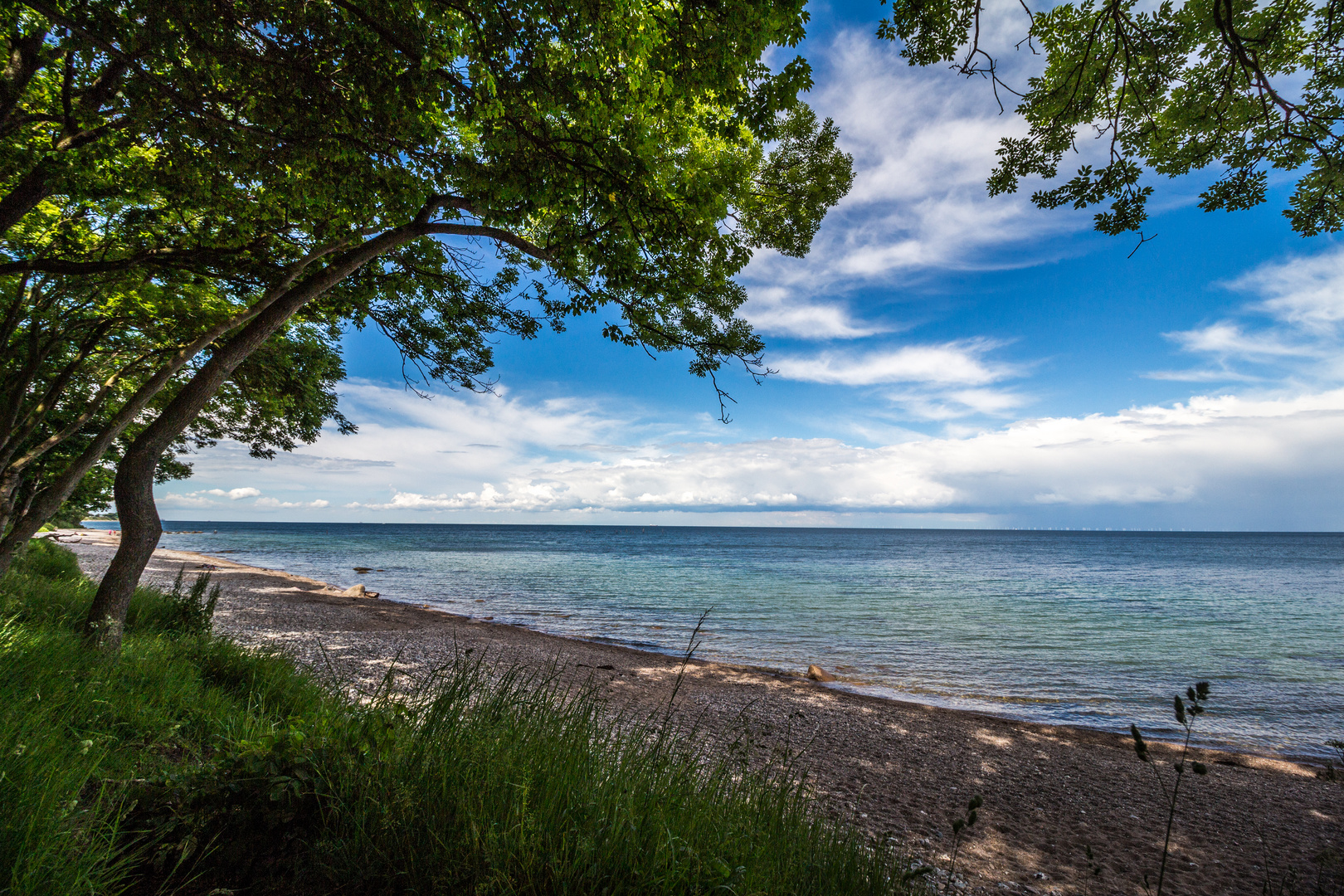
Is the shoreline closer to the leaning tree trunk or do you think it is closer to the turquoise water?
the turquoise water

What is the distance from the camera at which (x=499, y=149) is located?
4.43 meters

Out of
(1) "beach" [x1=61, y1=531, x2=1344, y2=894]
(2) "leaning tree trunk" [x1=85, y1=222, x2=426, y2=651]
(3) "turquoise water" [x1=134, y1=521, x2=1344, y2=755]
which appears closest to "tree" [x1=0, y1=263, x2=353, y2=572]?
(2) "leaning tree trunk" [x1=85, y1=222, x2=426, y2=651]

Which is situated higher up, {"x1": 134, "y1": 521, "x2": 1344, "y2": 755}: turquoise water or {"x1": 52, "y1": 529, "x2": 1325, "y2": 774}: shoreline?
{"x1": 52, "y1": 529, "x2": 1325, "y2": 774}: shoreline

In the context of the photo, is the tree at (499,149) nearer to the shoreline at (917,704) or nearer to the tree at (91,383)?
the tree at (91,383)

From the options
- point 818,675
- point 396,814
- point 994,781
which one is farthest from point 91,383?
point 994,781

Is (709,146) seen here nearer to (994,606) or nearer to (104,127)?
(104,127)

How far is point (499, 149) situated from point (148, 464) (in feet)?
15.6

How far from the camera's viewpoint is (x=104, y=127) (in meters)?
4.91

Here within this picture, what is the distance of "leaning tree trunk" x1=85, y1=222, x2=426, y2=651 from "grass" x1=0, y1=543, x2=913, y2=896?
1.71 metres

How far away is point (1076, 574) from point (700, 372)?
49.9m

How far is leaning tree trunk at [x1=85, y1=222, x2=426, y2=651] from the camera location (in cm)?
521

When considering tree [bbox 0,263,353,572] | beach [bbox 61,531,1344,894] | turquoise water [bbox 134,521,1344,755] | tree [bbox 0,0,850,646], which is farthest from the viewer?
turquoise water [bbox 134,521,1344,755]

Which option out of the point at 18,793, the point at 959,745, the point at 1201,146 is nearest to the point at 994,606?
the point at 959,745

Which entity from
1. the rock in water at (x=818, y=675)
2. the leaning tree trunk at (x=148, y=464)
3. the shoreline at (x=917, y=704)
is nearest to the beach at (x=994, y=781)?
the shoreline at (x=917, y=704)
